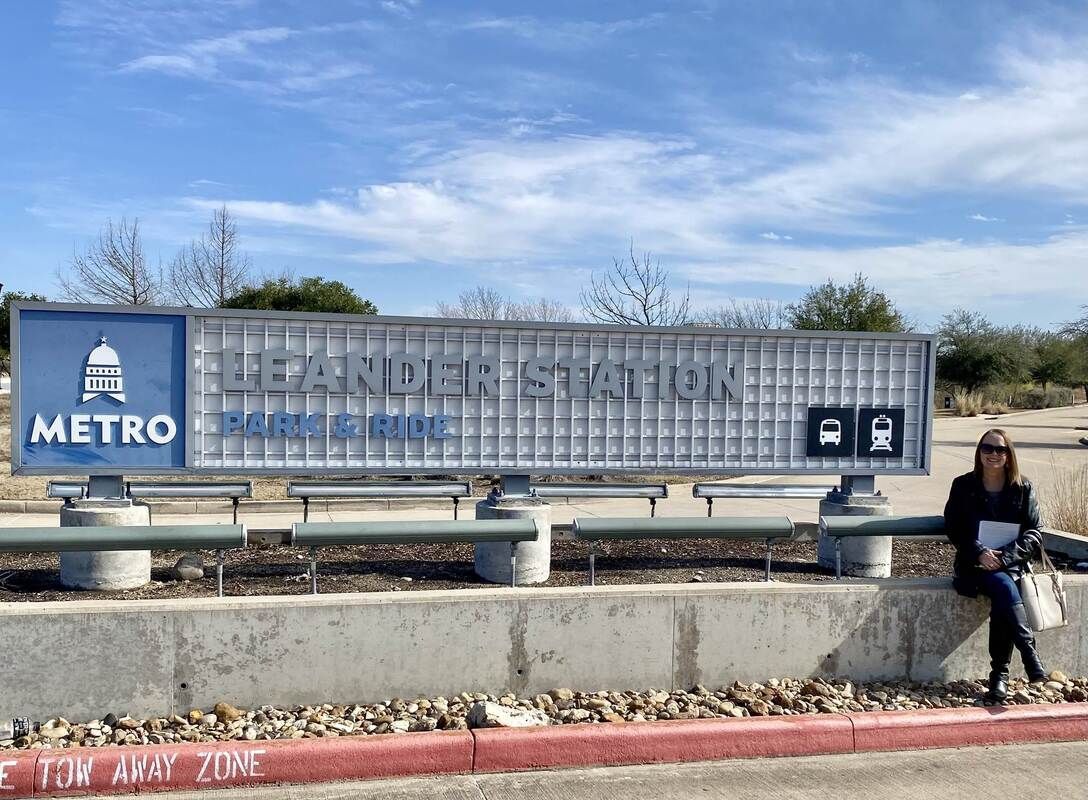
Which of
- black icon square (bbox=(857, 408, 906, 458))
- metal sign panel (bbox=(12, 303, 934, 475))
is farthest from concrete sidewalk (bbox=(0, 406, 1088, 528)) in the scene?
black icon square (bbox=(857, 408, 906, 458))

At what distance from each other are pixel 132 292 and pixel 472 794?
23177 mm

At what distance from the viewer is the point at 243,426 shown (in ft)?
23.8

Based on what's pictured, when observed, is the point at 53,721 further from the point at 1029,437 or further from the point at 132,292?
the point at 1029,437

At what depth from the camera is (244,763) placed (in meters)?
4.69

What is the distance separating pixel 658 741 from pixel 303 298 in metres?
22.5

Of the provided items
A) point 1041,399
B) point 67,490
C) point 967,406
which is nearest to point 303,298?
point 67,490

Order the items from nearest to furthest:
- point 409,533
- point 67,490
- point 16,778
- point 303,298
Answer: point 16,778 → point 409,533 → point 67,490 → point 303,298

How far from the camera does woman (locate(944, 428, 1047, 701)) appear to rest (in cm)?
601

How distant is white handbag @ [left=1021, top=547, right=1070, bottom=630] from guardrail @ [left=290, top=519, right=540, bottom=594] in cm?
320

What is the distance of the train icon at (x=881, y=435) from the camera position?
26.8ft

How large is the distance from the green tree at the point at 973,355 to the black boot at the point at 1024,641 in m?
45.6

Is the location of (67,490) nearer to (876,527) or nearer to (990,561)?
(876,527)

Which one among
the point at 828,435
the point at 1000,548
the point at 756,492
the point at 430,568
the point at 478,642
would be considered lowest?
the point at 478,642

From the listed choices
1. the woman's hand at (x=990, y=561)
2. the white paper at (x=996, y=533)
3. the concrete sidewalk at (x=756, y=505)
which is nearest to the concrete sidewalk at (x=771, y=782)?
the woman's hand at (x=990, y=561)
